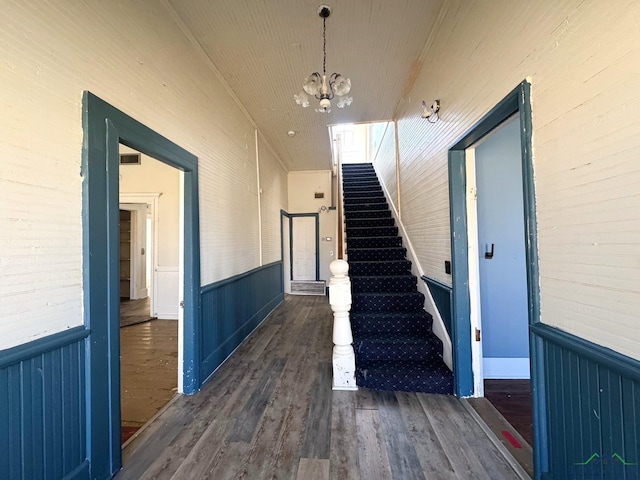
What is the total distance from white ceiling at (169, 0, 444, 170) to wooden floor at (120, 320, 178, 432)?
3.25 meters

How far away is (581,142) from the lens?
1.13 meters

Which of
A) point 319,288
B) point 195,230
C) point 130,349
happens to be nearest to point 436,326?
point 195,230

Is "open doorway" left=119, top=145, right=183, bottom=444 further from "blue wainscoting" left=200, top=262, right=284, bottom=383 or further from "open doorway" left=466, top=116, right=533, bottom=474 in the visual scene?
"open doorway" left=466, top=116, right=533, bottom=474

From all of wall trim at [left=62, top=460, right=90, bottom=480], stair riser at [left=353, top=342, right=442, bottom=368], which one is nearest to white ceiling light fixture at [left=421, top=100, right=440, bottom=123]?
stair riser at [left=353, top=342, right=442, bottom=368]

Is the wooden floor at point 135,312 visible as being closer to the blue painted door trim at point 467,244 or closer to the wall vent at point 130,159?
the wall vent at point 130,159

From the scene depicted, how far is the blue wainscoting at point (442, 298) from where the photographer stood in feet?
8.29

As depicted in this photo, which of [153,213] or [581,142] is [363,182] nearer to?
[153,213]

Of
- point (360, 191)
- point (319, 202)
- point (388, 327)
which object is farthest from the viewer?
point (319, 202)

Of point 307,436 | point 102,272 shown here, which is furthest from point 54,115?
point 307,436

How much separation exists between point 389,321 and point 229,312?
6.14 ft

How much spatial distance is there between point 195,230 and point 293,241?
16.8 feet

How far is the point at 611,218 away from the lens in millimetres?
1022

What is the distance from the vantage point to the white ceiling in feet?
7.43

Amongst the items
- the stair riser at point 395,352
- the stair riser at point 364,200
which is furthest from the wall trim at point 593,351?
the stair riser at point 364,200
